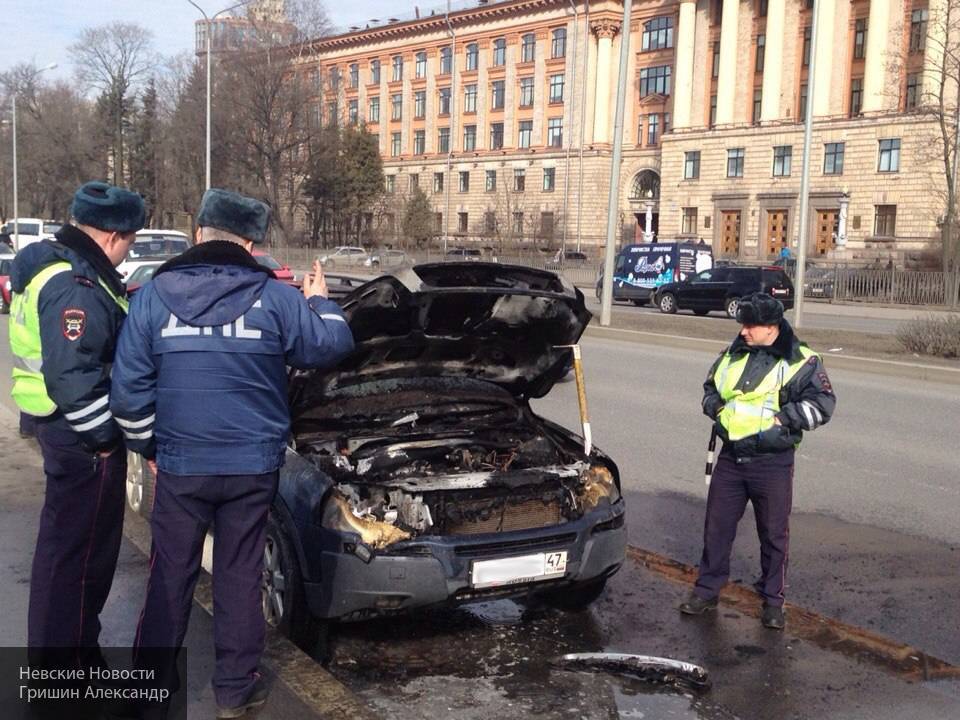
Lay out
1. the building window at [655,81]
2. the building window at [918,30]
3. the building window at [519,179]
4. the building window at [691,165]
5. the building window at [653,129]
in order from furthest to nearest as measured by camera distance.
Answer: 1. the building window at [519,179]
2. the building window at [653,129]
3. the building window at [655,81]
4. the building window at [691,165]
5. the building window at [918,30]

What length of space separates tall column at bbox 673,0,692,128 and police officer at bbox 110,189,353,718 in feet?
222

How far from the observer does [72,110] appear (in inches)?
3120

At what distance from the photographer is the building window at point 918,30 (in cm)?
5575

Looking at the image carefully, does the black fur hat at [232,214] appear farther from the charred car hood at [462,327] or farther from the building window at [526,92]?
the building window at [526,92]

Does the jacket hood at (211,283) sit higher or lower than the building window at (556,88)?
lower

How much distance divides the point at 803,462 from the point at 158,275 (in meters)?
6.64

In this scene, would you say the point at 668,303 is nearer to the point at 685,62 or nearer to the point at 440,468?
the point at 440,468

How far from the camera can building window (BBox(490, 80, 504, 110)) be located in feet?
262

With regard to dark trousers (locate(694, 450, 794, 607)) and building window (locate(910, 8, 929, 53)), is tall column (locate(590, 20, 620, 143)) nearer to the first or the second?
building window (locate(910, 8, 929, 53))

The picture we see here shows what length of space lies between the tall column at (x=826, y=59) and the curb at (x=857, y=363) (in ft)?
155

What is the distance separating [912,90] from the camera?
56.6 meters

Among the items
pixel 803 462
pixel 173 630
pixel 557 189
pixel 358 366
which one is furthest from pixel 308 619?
pixel 557 189

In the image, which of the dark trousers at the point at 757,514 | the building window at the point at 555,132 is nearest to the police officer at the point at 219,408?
the dark trousers at the point at 757,514

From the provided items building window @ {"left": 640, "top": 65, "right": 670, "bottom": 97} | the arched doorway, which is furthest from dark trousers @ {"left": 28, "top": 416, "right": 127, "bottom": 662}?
building window @ {"left": 640, "top": 65, "right": 670, "bottom": 97}
